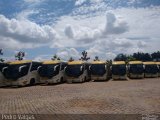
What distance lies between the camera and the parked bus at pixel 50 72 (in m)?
32.3

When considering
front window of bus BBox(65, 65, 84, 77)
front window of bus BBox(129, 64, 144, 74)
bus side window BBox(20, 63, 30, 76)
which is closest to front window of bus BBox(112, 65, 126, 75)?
front window of bus BBox(129, 64, 144, 74)

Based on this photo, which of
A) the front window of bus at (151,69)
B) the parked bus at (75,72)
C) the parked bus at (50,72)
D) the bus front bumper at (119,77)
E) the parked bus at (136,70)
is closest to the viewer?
the parked bus at (50,72)

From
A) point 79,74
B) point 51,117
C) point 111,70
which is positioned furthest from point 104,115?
point 111,70

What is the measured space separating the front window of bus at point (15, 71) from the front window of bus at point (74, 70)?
5.36 meters

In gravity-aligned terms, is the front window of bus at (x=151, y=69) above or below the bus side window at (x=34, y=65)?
below

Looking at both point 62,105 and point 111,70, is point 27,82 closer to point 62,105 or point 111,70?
point 111,70

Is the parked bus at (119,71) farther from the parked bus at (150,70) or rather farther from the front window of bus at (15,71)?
the front window of bus at (15,71)

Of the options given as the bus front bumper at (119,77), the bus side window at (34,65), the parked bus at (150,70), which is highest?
the bus side window at (34,65)

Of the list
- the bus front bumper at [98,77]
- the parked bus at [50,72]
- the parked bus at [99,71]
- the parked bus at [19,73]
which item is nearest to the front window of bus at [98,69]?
the parked bus at [99,71]

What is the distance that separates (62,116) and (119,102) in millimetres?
4945

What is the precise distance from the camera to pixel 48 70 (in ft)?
107

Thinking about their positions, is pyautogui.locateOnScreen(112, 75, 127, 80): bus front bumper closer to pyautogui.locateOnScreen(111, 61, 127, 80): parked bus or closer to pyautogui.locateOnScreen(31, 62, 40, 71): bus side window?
pyautogui.locateOnScreen(111, 61, 127, 80): parked bus

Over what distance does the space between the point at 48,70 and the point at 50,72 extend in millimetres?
338

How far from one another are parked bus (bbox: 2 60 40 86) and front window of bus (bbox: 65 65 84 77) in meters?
4.47
